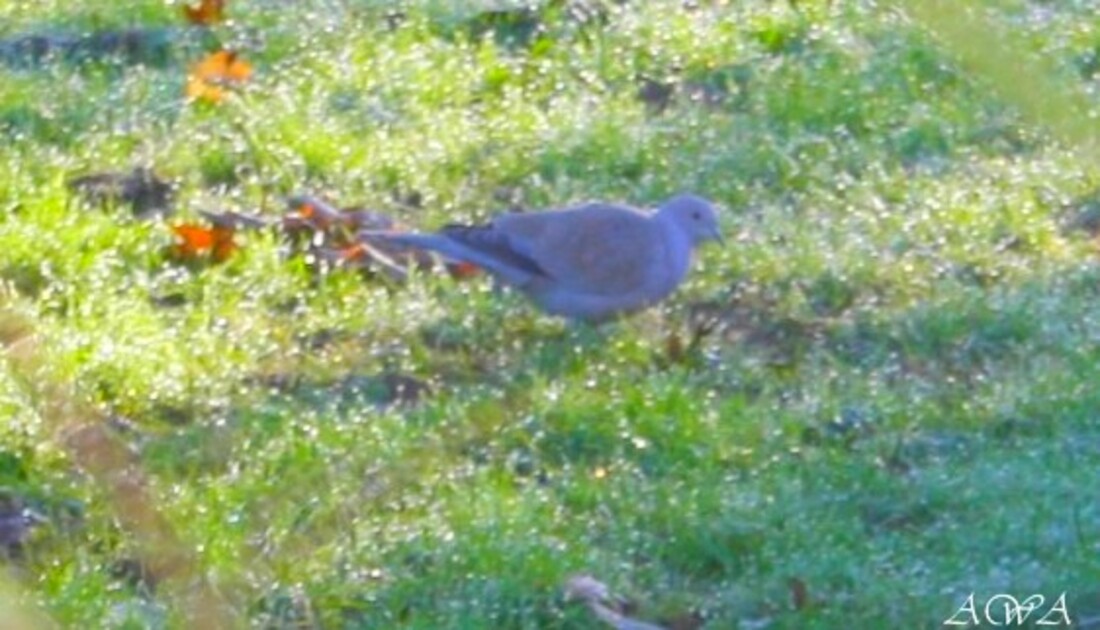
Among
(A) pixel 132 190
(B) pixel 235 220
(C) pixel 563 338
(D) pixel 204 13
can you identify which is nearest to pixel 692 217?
(C) pixel 563 338

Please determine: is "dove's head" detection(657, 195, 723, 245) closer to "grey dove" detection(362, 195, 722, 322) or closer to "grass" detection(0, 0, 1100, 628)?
"grey dove" detection(362, 195, 722, 322)

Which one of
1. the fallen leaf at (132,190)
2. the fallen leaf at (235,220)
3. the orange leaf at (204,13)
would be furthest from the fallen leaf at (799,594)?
the orange leaf at (204,13)

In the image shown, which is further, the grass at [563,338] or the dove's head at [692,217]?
the dove's head at [692,217]

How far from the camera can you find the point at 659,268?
5.85 m

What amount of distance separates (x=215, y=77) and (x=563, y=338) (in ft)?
6.22

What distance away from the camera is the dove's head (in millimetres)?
5961

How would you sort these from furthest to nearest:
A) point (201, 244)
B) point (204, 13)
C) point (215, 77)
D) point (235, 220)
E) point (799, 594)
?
point (204, 13) → point (215, 77) → point (235, 220) → point (201, 244) → point (799, 594)

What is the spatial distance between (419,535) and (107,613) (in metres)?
0.66

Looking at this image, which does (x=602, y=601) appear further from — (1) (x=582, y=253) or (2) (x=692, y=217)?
(2) (x=692, y=217)

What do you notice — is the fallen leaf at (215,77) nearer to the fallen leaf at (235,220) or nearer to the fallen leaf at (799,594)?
the fallen leaf at (235,220)

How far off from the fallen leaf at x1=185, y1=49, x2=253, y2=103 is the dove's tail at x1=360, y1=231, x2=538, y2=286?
55.5 inches

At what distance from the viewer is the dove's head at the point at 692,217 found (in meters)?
5.96

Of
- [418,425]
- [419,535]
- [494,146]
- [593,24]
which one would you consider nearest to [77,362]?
[418,425]

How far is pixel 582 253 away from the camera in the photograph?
231 inches
